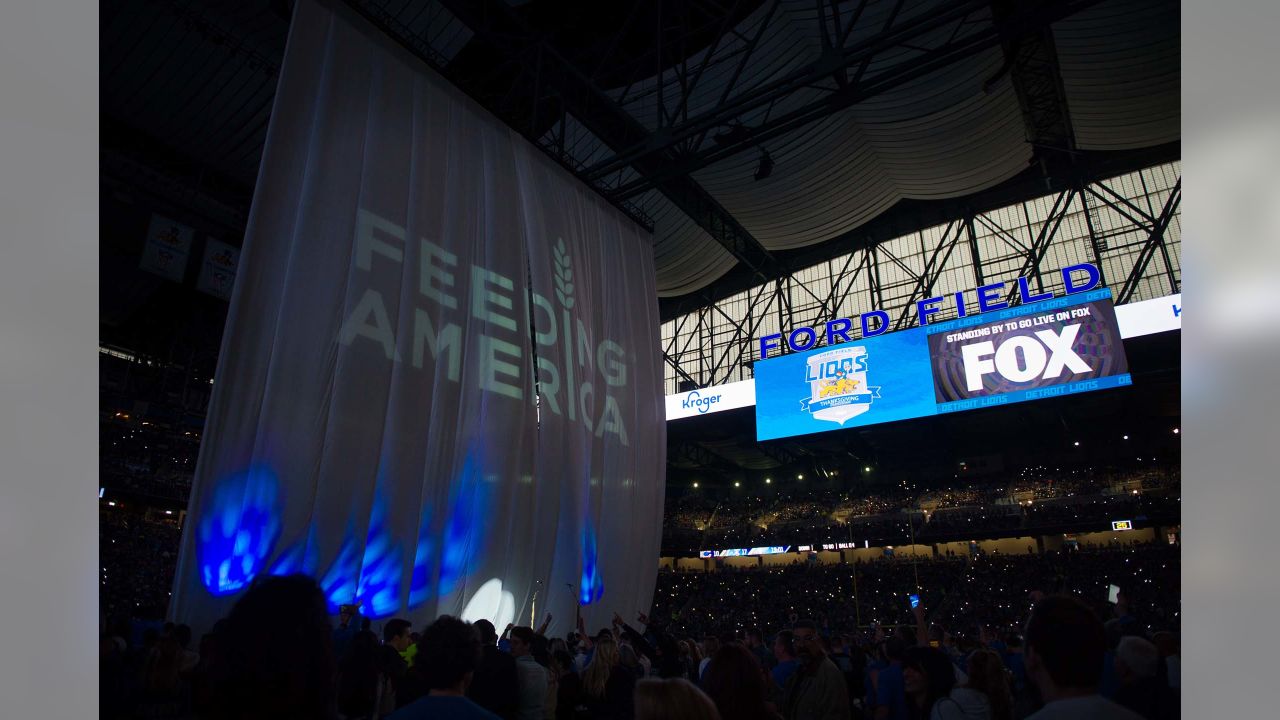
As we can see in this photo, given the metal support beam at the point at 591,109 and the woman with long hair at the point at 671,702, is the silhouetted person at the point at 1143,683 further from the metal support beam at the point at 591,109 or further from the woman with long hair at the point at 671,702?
the metal support beam at the point at 591,109

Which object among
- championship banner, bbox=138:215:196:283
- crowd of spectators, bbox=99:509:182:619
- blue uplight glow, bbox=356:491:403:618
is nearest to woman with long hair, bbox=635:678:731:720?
blue uplight glow, bbox=356:491:403:618

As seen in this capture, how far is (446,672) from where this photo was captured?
2127 mm

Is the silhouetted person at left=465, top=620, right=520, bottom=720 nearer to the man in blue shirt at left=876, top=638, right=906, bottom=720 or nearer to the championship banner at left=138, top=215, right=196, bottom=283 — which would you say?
the man in blue shirt at left=876, top=638, right=906, bottom=720

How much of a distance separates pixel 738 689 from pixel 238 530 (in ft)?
17.9

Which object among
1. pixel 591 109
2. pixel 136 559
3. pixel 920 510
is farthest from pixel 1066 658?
pixel 920 510

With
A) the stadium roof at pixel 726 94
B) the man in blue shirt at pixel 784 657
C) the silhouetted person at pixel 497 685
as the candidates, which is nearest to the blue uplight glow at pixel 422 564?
the silhouetted person at pixel 497 685

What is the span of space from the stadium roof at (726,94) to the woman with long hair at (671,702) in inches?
352

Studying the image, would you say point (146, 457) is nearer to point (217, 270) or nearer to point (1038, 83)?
point (217, 270)

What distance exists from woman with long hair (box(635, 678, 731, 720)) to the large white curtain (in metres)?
5.63

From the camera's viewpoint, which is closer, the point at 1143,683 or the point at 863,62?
the point at 1143,683

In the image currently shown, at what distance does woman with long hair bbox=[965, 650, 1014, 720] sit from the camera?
11.1ft

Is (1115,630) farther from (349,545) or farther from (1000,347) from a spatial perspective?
(1000,347)
